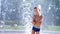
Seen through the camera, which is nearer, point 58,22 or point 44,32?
point 44,32

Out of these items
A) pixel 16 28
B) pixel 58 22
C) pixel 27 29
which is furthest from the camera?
pixel 58 22

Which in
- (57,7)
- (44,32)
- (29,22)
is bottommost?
(44,32)

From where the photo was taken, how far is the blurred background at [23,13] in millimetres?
2922

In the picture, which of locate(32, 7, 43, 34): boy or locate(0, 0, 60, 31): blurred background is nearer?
locate(32, 7, 43, 34): boy

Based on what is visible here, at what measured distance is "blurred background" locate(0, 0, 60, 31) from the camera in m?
2.92

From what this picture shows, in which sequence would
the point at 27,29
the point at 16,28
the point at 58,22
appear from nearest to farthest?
the point at 27,29
the point at 16,28
the point at 58,22

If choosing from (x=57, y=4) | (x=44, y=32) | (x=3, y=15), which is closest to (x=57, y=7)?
(x=57, y=4)

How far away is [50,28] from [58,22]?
9.3 inches

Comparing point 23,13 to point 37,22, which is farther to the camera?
point 23,13

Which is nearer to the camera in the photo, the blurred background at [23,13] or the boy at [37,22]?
the boy at [37,22]

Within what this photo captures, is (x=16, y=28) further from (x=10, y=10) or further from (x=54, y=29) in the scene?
(x=54, y=29)

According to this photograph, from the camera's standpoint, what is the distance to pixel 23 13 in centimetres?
296

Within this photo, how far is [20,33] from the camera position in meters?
2.86

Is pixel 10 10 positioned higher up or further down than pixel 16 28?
higher up
